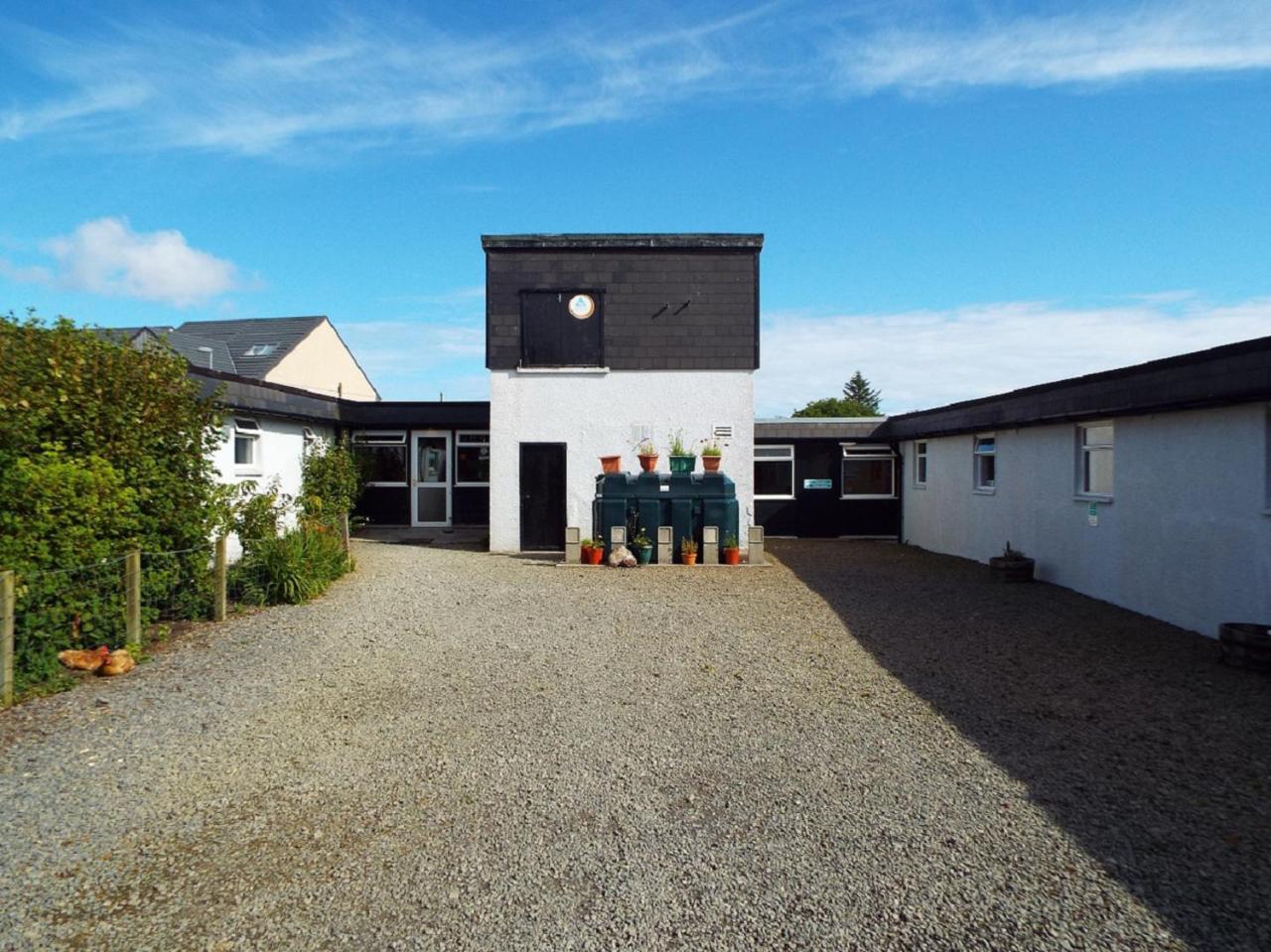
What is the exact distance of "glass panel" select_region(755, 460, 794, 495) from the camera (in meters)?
18.6

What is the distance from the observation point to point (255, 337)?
33.9 meters

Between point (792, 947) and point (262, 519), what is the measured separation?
8999 millimetres

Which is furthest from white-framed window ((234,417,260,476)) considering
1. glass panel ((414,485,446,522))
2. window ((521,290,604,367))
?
glass panel ((414,485,446,522))

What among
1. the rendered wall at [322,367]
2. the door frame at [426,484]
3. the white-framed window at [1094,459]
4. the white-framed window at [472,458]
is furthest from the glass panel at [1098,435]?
the rendered wall at [322,367]

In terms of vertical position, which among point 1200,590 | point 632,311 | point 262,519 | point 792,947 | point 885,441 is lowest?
point 792,947

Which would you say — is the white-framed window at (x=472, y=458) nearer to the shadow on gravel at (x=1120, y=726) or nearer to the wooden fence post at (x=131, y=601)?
the shadow on gravel at (x=1120, y=726)

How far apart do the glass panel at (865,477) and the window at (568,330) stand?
23.9ft

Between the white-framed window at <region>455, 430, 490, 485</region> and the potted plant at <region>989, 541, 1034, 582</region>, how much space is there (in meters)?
11.5

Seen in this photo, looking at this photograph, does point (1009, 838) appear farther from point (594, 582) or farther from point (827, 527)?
point (827, 527)

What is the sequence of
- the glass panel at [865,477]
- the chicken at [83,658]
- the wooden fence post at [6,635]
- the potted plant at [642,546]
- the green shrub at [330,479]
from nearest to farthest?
the wooden fence post at [6,635], the chicken at [83,658], the potted plant at [642,546], the green shrub at [330,479], the glass panel at [865,477]

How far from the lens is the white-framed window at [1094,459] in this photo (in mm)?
9945

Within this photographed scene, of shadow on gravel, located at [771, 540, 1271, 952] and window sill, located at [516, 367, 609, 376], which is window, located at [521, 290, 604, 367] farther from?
shadow on gravel, located at [771, 540, 1271, 952]

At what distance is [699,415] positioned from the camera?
1463 centimetres

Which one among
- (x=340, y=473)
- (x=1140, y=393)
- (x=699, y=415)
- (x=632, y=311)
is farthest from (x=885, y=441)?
(x=340, y=473)
